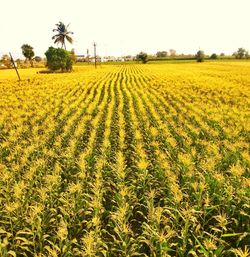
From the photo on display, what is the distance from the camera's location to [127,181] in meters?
8.10

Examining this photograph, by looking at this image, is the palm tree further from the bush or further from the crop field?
the crop field

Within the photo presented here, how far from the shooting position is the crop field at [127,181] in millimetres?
5652

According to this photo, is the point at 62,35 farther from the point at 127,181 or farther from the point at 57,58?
the point at 127,181

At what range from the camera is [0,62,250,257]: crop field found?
565 cm

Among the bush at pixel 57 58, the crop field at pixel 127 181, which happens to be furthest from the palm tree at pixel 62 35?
the crop field at pixel 127 181

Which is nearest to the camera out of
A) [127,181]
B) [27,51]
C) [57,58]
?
[127,181]

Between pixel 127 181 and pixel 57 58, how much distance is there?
5914cm

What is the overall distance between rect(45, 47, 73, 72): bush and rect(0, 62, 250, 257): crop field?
138 ft

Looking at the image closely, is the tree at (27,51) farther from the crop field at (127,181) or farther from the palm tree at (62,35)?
the crop field at (127,181)

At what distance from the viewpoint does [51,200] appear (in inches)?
273

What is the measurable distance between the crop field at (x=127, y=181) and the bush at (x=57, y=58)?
138 feet

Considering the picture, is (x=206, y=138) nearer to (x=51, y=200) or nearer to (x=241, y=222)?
(x=241, y=222)

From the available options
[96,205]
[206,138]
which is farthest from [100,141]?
[96,205]

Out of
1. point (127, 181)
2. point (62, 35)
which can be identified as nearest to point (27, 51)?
point (62, 35)
